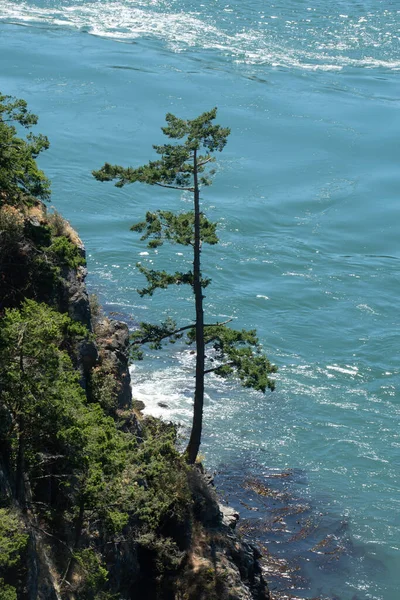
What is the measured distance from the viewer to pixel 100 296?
58.0 meters

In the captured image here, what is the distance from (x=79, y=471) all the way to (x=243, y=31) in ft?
301

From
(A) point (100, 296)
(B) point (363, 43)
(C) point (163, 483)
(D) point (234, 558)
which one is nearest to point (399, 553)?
(D) point (234, 558)

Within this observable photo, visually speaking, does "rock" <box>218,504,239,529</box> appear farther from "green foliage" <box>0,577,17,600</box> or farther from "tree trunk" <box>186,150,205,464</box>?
"green foliage" <box>0,577,17,600</box>

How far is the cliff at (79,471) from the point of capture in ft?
67.4

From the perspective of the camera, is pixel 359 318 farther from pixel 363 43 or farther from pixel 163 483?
pixel 363 43

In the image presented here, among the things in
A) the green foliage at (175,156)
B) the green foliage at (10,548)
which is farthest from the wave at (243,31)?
the green foliage at (10,548)

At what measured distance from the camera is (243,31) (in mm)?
105625

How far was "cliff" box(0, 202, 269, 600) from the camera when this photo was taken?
20531 millimetres

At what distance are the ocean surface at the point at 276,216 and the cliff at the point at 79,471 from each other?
363 inches

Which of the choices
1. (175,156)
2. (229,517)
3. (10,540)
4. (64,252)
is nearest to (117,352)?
(64,252)

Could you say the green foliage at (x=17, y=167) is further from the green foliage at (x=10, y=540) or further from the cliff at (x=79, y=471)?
the green foliage at (x=10, y=540)

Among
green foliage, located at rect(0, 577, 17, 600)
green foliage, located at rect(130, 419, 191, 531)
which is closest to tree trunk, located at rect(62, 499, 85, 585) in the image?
green foliage, located at rect(130, 419, 191, 531)

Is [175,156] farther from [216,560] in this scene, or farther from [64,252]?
[216,560]

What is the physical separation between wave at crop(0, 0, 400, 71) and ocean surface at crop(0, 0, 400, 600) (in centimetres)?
30
